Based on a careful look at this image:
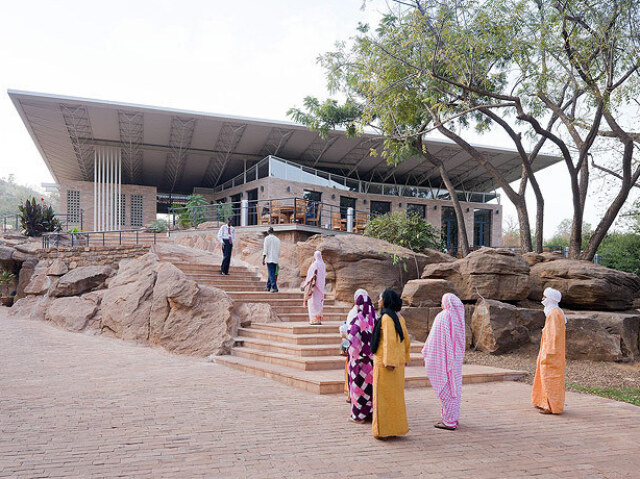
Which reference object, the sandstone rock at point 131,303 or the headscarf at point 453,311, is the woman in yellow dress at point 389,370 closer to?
the headscarf at point 453,311

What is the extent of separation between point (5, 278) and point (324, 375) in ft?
41.8

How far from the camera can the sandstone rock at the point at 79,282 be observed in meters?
12.9

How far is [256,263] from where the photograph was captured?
15.3 meters

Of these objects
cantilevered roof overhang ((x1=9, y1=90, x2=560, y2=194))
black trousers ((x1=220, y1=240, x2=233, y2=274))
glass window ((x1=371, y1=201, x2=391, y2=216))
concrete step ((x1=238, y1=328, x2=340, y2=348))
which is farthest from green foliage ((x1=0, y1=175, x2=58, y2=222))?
concrete step ((x1=238, y1=328, x2=340, y2=348))

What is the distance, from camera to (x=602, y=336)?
10.2 metres

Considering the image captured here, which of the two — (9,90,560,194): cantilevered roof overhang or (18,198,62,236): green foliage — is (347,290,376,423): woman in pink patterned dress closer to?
(9,90,560,194): cantilevered roof overhang

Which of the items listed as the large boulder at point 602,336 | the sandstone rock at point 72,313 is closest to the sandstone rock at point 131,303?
the sandstone rock at point 72,313

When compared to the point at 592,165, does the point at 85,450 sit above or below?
below

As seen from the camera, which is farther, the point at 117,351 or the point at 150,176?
the point at 150,176

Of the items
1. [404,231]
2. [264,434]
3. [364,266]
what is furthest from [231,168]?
[264,434]

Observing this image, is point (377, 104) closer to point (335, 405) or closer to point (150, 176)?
point (335, 405)

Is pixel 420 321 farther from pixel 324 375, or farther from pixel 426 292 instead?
pixel 324 375

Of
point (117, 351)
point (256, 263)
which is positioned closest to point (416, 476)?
point (117, 351)

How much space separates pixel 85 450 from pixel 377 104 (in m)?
10.8
